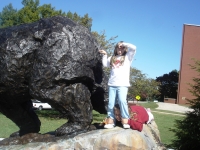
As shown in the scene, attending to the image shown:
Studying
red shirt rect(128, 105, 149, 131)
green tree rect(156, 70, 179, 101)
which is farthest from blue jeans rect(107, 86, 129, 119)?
green tree rect(156, 70, 179, 101)

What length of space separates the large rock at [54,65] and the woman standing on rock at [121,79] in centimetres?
31

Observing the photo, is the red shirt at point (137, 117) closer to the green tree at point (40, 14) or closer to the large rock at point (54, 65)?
the large rock at point (54, 65)

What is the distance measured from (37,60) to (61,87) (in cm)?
50

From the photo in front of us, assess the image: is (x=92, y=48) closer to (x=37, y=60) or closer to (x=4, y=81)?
(x=37, y=60)

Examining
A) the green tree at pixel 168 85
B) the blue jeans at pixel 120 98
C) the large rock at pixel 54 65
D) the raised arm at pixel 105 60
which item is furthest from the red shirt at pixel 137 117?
the green tree at pixel 168 85

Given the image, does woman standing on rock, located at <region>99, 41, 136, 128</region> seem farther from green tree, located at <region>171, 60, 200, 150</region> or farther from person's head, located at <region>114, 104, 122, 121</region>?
green tree, located at <region>171, 60, 200, 150</region>

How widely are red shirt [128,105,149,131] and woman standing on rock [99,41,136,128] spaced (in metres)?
0.08

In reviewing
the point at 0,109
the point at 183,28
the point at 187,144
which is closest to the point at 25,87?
the point at 0,109

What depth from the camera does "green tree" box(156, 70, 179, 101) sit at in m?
46.6

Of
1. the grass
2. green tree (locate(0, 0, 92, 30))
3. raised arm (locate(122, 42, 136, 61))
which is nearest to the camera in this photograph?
raised arm (locate(122, 42, 136, 61))

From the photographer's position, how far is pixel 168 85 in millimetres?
49375

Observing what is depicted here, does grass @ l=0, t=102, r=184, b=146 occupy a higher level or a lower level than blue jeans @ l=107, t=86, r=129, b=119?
lower

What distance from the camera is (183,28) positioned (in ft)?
117

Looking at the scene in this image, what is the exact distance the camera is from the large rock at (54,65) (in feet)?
13.2
